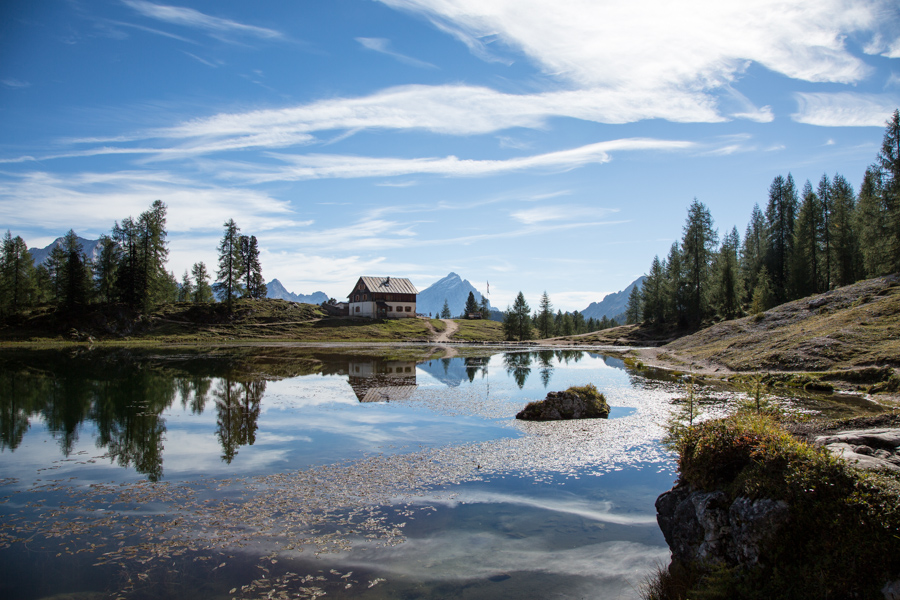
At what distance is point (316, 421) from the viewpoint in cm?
2331

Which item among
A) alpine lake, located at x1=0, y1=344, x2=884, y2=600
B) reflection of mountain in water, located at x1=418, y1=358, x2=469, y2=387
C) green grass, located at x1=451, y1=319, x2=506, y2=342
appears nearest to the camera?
alpine lake, located at x1=0, y1=344, x2=884, y2=600

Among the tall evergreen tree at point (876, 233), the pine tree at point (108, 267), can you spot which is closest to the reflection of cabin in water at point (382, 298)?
the pine tree at point (108, 267)

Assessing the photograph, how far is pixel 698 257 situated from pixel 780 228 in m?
18.1

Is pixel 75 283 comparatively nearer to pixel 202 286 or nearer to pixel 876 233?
pixel 202 286

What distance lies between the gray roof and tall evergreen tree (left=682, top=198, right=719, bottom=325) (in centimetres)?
6665

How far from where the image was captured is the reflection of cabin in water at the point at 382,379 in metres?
31.2

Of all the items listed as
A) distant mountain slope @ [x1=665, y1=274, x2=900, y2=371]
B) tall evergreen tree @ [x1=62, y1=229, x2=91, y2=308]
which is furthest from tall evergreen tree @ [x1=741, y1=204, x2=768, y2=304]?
tall evergreen tree @ [x1=62, y1=229, x2=91, y2=308]

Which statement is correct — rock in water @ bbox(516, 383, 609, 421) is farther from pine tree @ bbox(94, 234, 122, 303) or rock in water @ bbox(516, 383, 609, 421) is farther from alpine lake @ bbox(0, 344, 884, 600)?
pine tree @ bbox(94, 234, 122, 303)

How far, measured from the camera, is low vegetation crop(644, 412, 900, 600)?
18.4ft

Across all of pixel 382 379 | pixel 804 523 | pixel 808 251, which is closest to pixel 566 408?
pixel 804 523

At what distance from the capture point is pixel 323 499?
12930 mm

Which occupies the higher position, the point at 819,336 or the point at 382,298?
the point at 382,298

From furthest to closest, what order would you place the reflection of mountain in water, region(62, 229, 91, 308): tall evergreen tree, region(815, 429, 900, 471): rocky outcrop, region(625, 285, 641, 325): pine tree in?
1. region(625, 285, 641, 325): pine tree
2. region(62, 229, 91, 308): tall evergreen tree
3. the reflection of mountain in water
4. region(815, 429, 900, 471): rocky outcrop

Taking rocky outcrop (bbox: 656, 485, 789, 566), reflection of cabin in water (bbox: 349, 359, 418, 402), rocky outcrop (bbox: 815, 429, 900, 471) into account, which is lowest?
reflection of cabin in water (bbox: 349, 359, 418, 402)
